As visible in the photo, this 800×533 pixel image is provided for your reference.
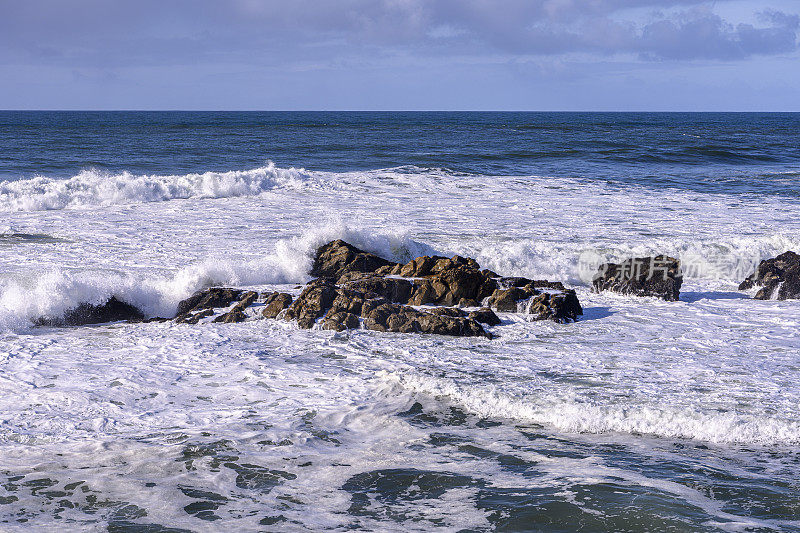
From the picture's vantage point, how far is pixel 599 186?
864 inches

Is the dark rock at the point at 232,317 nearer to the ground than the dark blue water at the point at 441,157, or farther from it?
nearer to the ground

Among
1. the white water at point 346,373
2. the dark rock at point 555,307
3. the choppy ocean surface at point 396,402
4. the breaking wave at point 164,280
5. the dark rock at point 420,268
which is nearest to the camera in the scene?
the choppy ocean surface at point 396,402

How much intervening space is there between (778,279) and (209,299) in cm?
722

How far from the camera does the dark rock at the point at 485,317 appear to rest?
25.9 feet

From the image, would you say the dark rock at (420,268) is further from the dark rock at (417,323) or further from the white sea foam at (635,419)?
the white sea foam at (635,419)

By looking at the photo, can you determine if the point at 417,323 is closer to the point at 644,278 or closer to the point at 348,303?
the point at 348,303

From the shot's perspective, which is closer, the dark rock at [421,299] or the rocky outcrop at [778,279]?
the dark rock at [421,299]

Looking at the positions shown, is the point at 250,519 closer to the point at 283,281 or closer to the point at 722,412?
the point at 722,412

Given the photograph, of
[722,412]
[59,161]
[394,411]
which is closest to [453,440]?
[394,411]

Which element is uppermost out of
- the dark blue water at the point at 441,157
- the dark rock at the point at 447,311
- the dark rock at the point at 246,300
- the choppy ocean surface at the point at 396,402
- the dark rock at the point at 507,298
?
the dark blue water at the point at 441,157

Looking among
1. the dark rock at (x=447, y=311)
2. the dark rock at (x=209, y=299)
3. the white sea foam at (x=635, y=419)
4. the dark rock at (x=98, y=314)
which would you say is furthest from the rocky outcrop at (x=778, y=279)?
the dark rock at (x=98, y=314)

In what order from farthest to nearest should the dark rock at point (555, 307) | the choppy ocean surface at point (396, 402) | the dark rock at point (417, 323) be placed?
the dark rock at point (555, 307)
the dark rock at point (417, 323)
the choppy ocean surface at point (396, 402)

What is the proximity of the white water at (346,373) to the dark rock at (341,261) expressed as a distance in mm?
230

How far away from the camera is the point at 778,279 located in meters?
9.33
